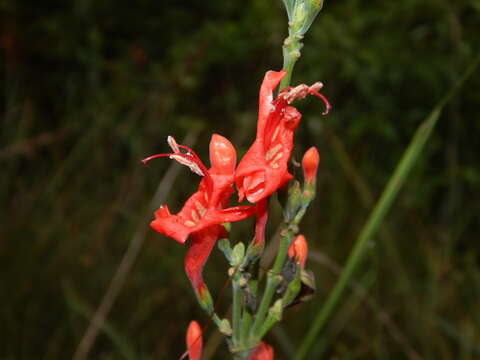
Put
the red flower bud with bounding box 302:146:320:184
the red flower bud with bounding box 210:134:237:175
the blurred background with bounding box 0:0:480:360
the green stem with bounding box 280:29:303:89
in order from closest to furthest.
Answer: the green stem with bounding box 280:29:303:89, the red flower bud with bounding box 210:134:237:175, the red flower bud with bounding box 302:146:320:184, the blurred background with bounding box 0:0:480:360

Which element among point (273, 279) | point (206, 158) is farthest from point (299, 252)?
point (206, 158)

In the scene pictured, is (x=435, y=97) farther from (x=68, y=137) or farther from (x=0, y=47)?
(x=0, y=47)

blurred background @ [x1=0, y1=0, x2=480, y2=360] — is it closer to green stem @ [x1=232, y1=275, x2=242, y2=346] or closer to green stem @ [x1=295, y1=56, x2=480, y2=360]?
green stem @ [x1=295, y1=56, x2=480, y2=360]

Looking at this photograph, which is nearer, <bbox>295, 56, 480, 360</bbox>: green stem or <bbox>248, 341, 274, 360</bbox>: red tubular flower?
<bbox>248, 341, 274, 360</bbox>: red tubular flower

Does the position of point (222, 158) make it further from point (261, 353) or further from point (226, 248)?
point (261, 353)

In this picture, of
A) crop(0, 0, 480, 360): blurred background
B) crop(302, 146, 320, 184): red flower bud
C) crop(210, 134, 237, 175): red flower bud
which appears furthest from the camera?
crop(0, 0, 480, 360): blurred background

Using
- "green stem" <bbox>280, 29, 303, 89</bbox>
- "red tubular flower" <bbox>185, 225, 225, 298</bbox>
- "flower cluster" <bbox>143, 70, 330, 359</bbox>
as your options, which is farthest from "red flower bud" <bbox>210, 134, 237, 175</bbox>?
"green stem" <bbox>280, 29, 303, 89</bbox>

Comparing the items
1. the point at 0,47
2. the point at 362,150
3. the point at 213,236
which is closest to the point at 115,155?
the point at 0,47
